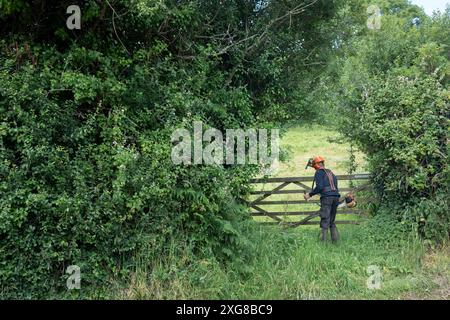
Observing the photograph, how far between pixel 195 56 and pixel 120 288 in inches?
188

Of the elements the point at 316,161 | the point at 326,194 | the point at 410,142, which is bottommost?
the point at 326,194

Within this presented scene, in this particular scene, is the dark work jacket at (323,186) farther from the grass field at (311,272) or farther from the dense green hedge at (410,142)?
the dense green hedge at (410,142)

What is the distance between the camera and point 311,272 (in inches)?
267

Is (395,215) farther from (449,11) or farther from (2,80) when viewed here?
(449,11)

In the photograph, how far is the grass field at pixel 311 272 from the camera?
19.9 feet

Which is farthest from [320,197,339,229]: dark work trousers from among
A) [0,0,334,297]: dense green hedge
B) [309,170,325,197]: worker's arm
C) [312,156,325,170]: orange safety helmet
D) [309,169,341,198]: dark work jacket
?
[0,0,334,297]: dense green hedge

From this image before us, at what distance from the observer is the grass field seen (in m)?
6.07

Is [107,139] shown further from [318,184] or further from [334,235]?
[334,235]

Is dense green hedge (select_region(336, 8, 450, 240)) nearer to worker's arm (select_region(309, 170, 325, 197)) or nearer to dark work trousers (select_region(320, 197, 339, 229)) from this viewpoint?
dark work trousers (select_region(320, 197, 339, 229))

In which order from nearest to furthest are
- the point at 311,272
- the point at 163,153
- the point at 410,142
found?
the point at 163,153 < the point at 311,272 < the point at 410,142

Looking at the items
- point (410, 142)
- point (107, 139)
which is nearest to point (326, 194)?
point (410, 142)

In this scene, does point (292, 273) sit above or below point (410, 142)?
below

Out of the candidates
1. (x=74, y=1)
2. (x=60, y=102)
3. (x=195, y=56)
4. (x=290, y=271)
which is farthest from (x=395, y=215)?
(x=74, y=1)

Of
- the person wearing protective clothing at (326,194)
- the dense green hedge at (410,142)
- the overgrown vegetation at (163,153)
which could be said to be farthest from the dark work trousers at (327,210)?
the dense green hedge at (410,142)
